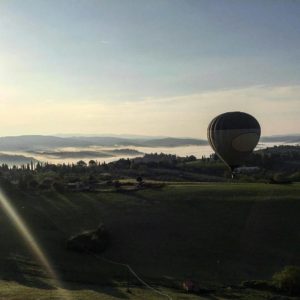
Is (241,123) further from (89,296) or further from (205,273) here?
(89,296)

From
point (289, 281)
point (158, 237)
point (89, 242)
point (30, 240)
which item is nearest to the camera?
point (289, 281)

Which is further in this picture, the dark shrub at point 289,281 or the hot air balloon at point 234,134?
the hot air balloon at point 234,134

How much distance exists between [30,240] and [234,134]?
23452 millimetres

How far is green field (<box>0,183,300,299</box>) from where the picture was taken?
114 ft

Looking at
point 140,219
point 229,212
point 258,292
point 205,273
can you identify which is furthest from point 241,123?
point 258,292

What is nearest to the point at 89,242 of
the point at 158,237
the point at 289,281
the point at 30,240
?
the point at 30,240

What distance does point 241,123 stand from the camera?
5541 centimetres

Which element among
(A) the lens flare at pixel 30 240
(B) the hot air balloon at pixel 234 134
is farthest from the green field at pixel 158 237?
(B) the hot air balloon at pixel 234 134

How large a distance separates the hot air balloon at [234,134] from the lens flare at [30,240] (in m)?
22.0

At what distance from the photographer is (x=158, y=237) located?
46.3 m

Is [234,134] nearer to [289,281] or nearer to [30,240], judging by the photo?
[30,240]

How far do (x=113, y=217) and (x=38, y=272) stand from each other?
15.7 meters

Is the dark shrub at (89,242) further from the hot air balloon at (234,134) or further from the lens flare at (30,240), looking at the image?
the hot air balloon at (234,134)

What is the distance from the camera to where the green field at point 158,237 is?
3472cm
